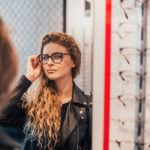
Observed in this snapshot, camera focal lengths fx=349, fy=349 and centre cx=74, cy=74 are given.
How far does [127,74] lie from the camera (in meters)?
1.56

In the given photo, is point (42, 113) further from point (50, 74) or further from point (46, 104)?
point (50, 74)

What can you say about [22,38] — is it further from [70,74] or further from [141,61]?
[141,61]

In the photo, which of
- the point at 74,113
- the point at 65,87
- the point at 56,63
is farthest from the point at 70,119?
the point at 56,63

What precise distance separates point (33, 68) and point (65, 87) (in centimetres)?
17

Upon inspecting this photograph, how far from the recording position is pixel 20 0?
156cm

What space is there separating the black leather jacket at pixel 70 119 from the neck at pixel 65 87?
21mm

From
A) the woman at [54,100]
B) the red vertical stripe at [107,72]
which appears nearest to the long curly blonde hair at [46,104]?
the woman at [54,100]

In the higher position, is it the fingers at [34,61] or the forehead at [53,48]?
the forehead at [53,48]

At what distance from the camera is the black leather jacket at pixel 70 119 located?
153cm

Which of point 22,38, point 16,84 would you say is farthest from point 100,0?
point 16,84

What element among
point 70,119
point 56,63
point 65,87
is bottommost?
point 70,119

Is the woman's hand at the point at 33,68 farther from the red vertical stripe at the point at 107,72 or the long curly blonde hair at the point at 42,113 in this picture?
the red vertical stripe at the point at 107,72

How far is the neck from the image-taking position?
61.7 inches

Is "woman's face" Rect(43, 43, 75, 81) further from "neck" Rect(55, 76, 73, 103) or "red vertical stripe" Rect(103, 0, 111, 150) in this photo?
"red vertical stripe" Rect(103, 0, 111, 150)
